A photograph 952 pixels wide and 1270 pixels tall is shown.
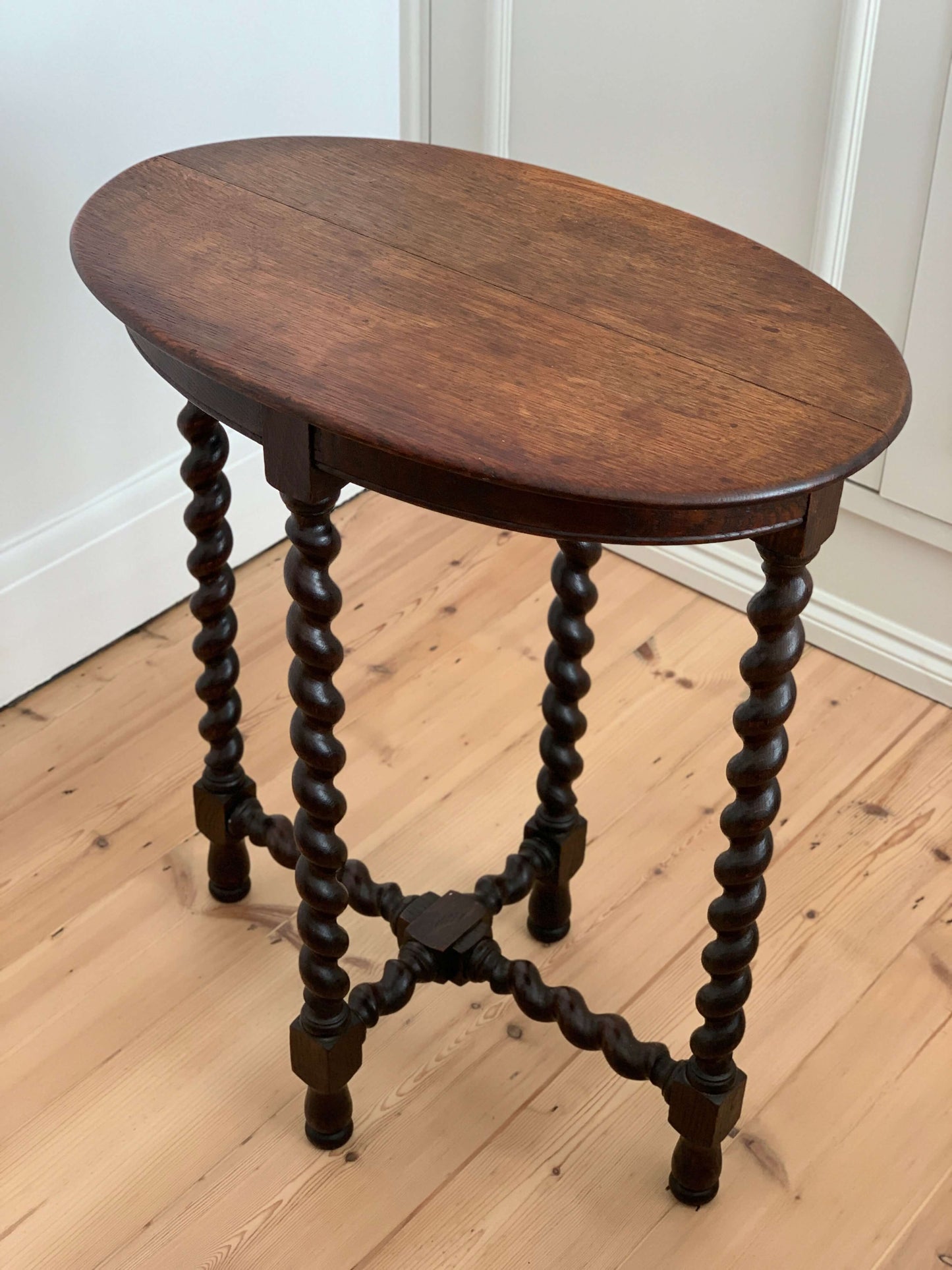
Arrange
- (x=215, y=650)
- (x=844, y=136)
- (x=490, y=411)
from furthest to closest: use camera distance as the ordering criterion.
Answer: (x=844, y=136)
(x=215, y=650)
(x=490, y=411)

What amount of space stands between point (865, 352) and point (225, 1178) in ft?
3.45

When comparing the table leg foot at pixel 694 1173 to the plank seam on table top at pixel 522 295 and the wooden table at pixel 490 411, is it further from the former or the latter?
the plank seam on table top at pixel 522 295

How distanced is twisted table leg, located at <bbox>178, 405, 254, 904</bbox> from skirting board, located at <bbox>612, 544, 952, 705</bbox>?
3.10 ft

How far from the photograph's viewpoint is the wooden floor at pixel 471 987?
1478mm

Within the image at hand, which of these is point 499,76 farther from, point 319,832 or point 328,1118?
point 328,1118

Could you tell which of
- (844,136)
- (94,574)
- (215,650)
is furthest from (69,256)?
(844,136)

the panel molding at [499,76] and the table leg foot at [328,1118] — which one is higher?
the panel molding at [499,76]

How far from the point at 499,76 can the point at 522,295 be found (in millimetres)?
1196

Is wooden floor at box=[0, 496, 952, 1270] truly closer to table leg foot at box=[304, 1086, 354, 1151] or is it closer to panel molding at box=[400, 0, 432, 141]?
table leg foot at box=[304, 1086, 354, 1151]

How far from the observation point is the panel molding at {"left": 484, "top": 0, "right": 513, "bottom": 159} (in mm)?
2270

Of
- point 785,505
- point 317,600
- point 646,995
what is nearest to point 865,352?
point 785,505

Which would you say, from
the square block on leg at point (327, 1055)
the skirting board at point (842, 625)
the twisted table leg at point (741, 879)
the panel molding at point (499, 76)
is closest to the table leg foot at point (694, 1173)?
the twisted table leg at point (741, 879)

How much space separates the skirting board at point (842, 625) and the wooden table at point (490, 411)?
77cm

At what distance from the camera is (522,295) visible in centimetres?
128
